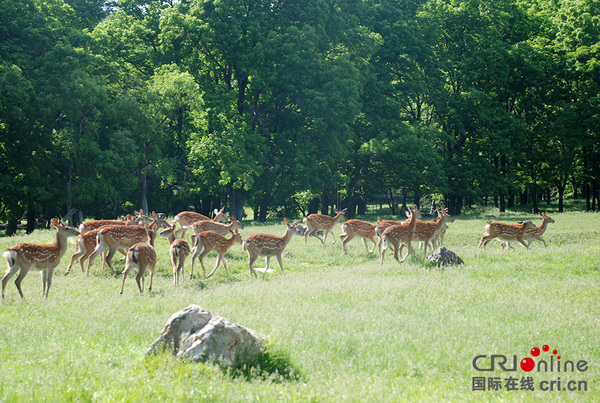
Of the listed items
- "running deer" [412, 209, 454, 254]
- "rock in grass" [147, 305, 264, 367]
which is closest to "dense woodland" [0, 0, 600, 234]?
"running deer" [412, 209, 454, 254]

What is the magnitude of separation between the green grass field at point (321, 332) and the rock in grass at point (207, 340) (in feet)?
0.66

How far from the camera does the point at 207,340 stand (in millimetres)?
6648

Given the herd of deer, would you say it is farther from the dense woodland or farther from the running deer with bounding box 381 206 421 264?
the dense woodland

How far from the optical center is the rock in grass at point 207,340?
6633mm

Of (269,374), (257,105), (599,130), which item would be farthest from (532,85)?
(269,374)

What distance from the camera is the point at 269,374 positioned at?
6.58m

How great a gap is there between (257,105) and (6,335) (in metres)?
28.2

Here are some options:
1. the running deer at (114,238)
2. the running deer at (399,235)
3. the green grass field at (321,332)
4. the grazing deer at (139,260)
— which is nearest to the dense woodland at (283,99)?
the running deer at (399,235)

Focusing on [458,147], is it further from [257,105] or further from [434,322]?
[434,322]

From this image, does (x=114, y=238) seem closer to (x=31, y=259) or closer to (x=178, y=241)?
(x=178, y=241)

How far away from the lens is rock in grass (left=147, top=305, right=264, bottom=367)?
6633 mm

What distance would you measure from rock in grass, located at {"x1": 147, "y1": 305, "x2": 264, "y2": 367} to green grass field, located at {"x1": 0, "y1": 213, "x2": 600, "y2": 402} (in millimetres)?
200

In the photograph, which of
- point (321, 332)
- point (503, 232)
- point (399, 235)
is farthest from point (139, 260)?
point (503, 232)

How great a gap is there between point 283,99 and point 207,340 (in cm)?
2900
